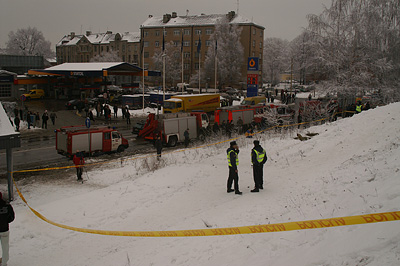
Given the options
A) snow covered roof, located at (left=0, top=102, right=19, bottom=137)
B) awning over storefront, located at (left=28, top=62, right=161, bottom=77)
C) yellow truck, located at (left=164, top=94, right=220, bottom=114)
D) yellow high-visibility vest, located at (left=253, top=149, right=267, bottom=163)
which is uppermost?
awning over storefront, located at (left=28, top=62, right=161, bottom=77)

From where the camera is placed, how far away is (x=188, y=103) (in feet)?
119

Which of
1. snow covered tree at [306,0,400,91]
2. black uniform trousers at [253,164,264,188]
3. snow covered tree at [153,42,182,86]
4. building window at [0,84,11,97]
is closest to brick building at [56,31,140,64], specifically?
snow covered tree at [153,42,182,86]

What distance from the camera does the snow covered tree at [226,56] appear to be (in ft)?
249

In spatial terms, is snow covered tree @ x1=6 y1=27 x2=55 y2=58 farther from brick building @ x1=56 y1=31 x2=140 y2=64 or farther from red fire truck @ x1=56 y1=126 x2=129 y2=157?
red fire truck @ x1=56 y1=126 x2=129 y2=157

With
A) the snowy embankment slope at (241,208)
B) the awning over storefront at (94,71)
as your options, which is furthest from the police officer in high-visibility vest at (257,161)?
the awning over storefront at (94,71)

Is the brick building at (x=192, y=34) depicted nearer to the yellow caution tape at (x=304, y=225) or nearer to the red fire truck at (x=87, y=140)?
the red fire truck at (x=87, y=140)

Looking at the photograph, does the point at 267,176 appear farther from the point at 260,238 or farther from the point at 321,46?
the point at 321,46

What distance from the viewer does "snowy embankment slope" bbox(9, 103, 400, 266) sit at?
6219mm

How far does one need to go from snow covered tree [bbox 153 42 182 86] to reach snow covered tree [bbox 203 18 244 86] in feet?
28.3

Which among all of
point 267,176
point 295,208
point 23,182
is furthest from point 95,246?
point 23,182

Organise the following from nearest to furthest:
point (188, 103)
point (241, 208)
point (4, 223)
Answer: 1. point (4, 223)
2. point (241, 208)
3. point (188, 103)

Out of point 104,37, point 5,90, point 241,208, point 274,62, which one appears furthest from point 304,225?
point 104,37

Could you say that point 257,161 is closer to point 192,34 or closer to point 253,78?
point 253,78

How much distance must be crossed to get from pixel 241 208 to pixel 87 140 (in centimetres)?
1381
